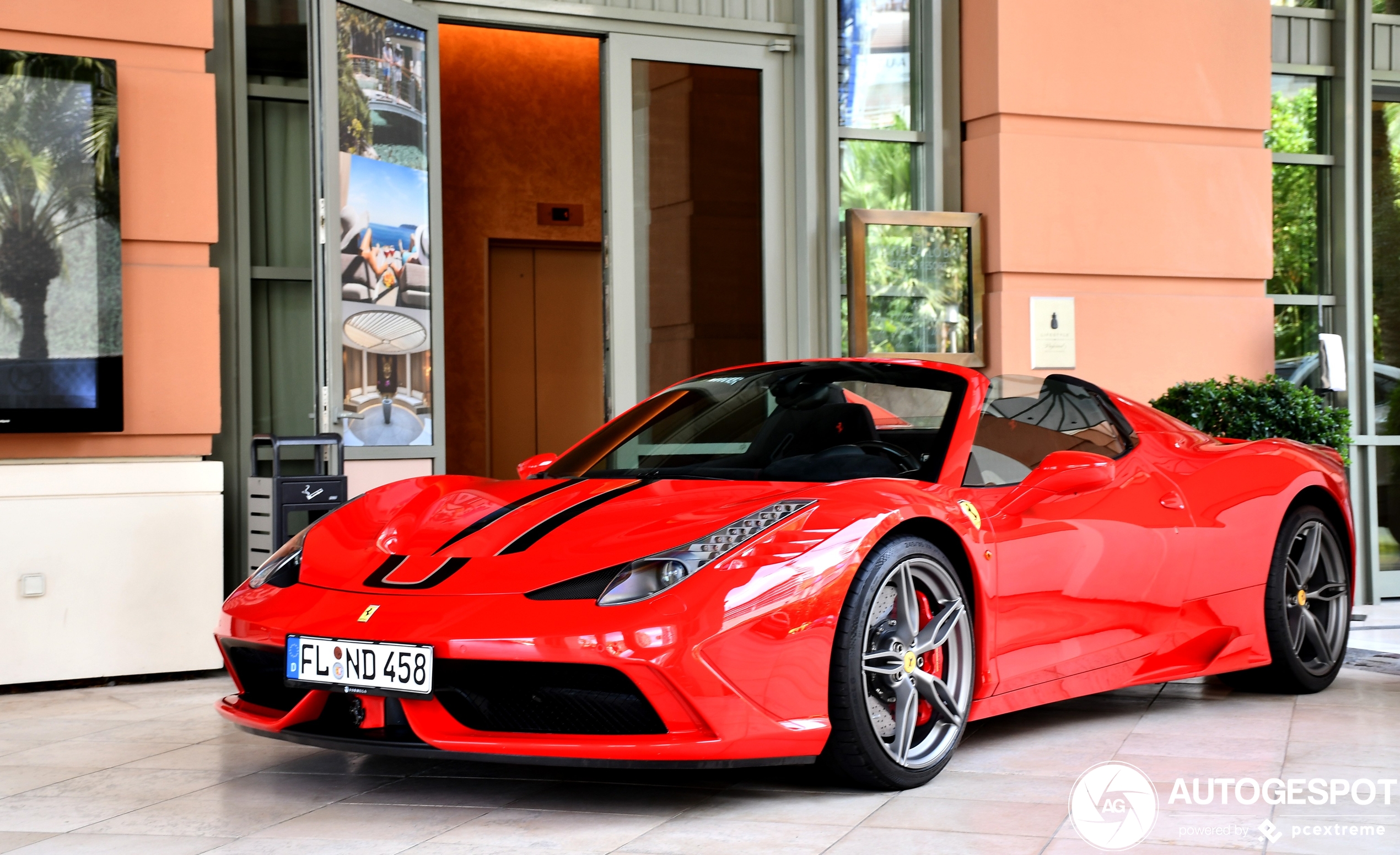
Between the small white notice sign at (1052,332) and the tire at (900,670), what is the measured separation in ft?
13.9

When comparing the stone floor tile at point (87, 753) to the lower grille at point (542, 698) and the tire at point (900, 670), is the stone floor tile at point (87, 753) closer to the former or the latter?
the lower grille at point (542, 698)

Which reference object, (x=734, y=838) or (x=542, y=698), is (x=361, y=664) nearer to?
(x=542, y=698)

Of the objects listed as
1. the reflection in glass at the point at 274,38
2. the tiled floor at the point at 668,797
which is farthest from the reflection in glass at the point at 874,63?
the tiled floor at the point at 668,797

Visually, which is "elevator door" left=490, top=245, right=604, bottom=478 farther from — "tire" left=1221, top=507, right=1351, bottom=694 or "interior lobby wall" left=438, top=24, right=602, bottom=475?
"tire" left=1221, top=507, right=1351, bottom=694

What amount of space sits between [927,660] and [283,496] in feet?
10.2

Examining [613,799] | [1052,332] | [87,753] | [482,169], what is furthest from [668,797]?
[482,169]

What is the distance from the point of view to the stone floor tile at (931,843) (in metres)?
2.85

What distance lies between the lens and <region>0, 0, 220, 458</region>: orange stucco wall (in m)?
5.86

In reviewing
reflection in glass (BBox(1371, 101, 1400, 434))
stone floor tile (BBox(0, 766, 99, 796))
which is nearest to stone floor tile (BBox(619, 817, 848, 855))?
stone floor tile (BBox(0, 766, 99, 796))

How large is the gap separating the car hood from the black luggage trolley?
6.14 ft

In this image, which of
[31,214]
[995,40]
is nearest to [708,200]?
[995,40]

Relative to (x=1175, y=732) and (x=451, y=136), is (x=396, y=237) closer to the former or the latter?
(x=1175, y=732)

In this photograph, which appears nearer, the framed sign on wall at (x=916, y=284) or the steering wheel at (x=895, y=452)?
the steering wheel at (x=895, y=452)

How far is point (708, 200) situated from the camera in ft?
24.9
